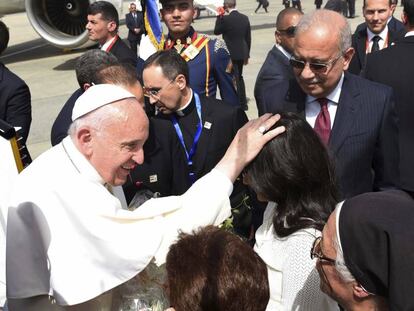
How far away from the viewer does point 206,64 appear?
16.4ft

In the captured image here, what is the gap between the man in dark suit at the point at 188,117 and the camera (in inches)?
146

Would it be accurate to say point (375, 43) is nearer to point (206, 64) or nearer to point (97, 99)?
point (206, 64)

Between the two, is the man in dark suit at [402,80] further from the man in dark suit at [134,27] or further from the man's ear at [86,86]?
the man in dark suit at [134,27]

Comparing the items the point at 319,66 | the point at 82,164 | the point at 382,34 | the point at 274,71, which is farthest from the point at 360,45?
the point at 82,164

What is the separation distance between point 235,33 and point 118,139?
26.1 ft

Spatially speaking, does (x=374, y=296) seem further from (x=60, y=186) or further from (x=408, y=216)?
(x=60, y=186)

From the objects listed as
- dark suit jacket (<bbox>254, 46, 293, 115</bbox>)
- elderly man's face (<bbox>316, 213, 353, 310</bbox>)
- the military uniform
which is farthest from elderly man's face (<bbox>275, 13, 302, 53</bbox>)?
elderly man's face (<bbox>316, 213, 353, 310</bbox>)

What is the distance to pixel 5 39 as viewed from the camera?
15.8 feet

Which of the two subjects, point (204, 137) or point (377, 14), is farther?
point (377, 14)

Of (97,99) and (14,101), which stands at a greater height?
(97,99)

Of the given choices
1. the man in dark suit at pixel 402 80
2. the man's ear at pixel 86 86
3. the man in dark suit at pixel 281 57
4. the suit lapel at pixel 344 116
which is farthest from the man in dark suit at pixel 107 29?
the suit lapel at pixel 344 116

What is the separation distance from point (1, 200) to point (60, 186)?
2.02ft

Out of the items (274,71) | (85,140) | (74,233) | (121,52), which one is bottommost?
(121,52)

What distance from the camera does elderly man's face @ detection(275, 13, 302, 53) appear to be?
16.8 feet
